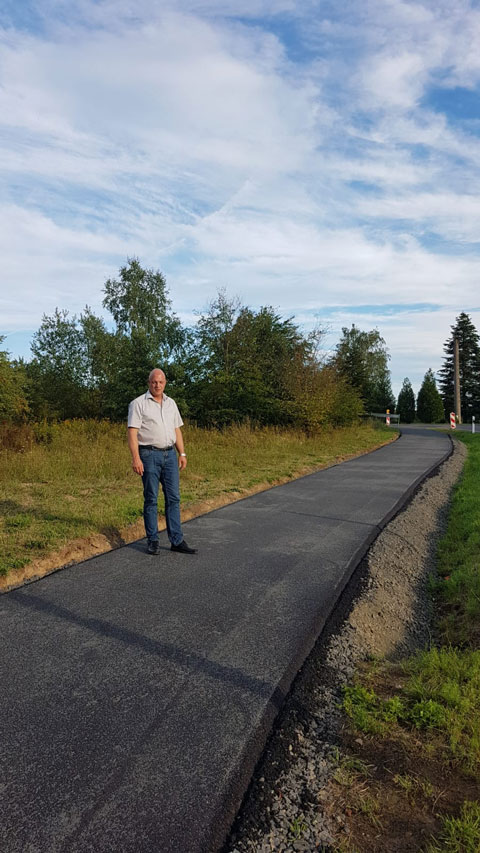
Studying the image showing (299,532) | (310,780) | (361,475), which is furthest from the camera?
(361,475)

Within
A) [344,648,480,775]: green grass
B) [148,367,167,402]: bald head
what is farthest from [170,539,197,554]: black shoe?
[344,648,480,775]: green grass

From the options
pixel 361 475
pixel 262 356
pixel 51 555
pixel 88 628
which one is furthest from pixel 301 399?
pixel 88 628

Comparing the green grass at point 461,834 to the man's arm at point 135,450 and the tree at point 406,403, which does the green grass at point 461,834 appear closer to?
the man's arm at point 135,450

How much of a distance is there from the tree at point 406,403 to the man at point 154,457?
63420 mm

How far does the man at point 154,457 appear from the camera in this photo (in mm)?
5566

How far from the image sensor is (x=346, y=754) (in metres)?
2.40

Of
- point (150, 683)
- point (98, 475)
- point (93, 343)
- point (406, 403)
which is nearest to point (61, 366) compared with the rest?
point (93, 343)

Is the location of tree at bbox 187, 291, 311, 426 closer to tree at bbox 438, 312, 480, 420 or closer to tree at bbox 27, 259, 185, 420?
tree at bbox 27, 259, 185, 420

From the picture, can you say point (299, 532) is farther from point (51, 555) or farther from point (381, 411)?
point (381, 411)

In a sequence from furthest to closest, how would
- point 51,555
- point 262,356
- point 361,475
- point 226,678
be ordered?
point 262,356
point 361,475
point 51,555
point 226,678

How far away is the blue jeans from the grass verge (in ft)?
9.22

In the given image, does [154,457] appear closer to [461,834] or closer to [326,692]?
[326,692]

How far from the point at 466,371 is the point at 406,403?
9.96m

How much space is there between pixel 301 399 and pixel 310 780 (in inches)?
782
